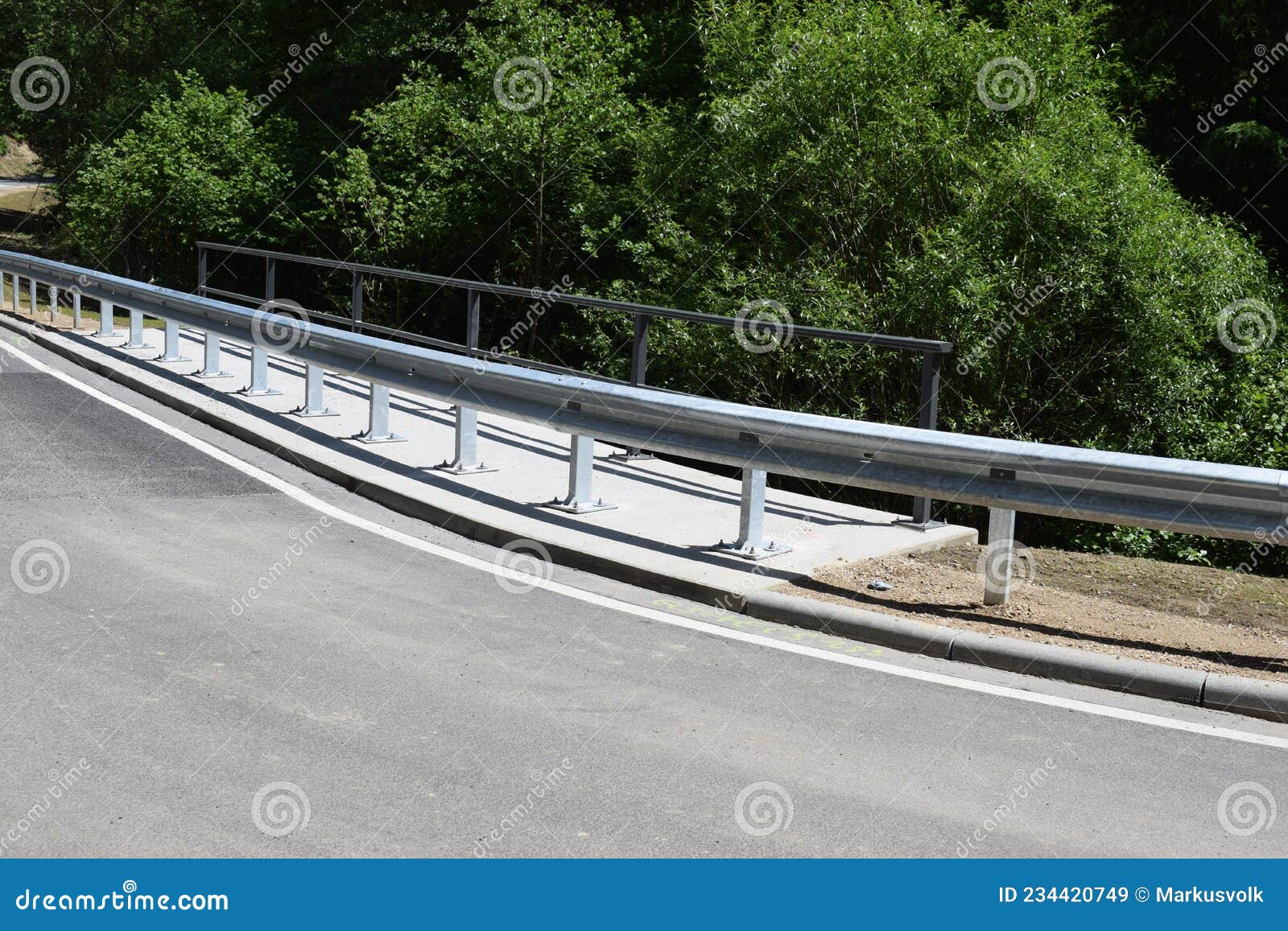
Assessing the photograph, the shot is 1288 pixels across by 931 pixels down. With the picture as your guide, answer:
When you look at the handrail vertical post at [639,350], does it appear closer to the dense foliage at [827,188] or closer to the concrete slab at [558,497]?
the concrete slab at [558,497]

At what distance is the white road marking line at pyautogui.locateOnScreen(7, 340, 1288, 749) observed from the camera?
19.1 feet

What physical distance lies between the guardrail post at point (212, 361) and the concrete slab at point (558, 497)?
0.33 metres

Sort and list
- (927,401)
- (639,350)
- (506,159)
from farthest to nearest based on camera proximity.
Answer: (506,159) → (639,350) → (927,401)

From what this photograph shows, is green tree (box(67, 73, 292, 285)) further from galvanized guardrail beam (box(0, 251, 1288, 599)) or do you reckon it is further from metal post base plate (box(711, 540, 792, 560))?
metal post base plate (box(711, 540, 792, 560))

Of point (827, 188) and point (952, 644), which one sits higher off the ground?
point (827, 188)

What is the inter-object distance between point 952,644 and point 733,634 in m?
1.05

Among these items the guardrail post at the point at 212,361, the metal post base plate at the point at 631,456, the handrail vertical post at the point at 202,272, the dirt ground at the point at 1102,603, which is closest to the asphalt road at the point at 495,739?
the dirt ground at the point at 1102,603

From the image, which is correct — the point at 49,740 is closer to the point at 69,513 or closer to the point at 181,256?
the point at 69,513

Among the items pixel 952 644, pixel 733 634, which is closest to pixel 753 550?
pixel 733 634

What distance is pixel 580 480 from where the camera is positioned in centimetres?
913

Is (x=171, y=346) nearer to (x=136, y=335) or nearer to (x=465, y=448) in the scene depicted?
(x=136, y=335)

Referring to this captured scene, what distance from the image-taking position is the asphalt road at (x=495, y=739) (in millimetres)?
4559

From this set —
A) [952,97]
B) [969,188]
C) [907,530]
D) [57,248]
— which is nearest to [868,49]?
[952,97]

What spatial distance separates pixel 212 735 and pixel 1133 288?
13.1 metres
